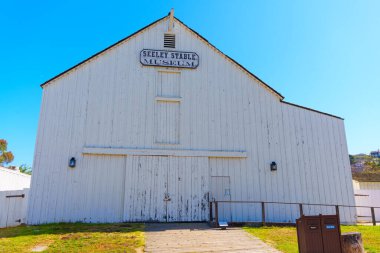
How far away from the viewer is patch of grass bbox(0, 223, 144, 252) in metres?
7.35

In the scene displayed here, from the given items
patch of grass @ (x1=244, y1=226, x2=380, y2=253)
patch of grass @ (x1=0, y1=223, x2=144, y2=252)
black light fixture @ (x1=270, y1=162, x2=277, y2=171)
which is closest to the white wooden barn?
black light fixture @ (x1=270, y1=162, x2=277, y2=171)

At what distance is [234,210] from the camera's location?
1250cm

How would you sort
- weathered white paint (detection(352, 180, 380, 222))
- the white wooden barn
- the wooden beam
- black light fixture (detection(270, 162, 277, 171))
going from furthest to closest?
1. weathered white paint (detection(352, 180, 380, 222))
2. black light fixture (detection(270, 162, 277, 171))
3. the wooden beam
4. the white wooden barn

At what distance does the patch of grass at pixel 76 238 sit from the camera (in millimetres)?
7348

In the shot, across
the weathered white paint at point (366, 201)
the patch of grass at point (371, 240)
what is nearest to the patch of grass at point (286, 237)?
the patch of grass at point (371, 240)

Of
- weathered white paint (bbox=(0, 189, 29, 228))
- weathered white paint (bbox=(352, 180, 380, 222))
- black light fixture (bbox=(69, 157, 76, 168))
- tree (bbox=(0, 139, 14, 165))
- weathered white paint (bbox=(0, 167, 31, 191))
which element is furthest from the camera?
tree (bbox=(0, 139, 14, 165))

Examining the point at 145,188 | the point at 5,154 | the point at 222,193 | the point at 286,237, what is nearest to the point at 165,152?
the point at 145,188

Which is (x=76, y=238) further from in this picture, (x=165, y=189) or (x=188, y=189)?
(x=188, y=189)

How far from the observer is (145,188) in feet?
39.6

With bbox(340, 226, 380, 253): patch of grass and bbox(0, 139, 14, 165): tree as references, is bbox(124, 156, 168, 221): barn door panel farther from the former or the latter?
bbox(0, 139, 14, 165): tree

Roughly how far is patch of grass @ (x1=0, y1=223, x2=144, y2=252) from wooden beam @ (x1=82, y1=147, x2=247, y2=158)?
2998 millimetres

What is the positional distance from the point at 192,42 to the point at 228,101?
3.51m

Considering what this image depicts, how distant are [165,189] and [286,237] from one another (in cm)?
530

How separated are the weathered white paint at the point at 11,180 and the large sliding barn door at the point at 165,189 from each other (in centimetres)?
874
